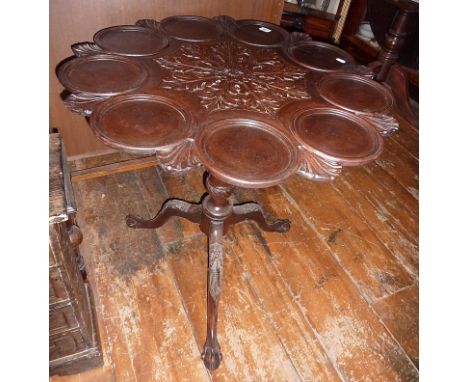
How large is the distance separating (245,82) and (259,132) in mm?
316

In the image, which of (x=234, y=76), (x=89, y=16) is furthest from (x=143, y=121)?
(x=89, y=16)

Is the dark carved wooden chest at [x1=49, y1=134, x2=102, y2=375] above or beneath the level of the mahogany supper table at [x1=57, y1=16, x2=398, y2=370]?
beneath

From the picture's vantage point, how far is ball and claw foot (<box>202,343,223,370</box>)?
4.33 ft

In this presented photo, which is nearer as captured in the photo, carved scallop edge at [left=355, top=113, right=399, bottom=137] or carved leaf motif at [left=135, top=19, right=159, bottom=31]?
carved scallop edge at [left=355, top=113, right=399, bottom=137]

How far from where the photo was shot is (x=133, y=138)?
3.22ft

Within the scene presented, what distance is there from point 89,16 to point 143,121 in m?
0.98

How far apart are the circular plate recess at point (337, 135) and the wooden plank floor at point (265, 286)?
80cm

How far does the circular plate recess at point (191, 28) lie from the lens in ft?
4.97

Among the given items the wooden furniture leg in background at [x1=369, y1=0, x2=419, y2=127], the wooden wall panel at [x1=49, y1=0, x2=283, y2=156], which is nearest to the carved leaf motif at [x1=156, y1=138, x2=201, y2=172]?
the wooden wall panel at [x1=49, y1=0, x2=283, y2=156]

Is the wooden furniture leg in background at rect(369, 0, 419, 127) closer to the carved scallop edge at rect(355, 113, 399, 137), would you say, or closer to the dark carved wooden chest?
the carved scallop edge at rect(355, 113, 399, 137)

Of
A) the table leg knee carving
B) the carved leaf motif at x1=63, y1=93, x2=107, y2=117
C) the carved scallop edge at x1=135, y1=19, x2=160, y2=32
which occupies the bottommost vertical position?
the table leg knee carving

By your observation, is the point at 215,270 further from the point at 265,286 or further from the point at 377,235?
the point at 377,235

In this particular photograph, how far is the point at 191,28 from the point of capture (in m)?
1.58

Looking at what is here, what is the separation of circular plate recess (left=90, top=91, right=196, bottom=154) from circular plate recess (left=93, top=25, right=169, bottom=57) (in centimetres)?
30
